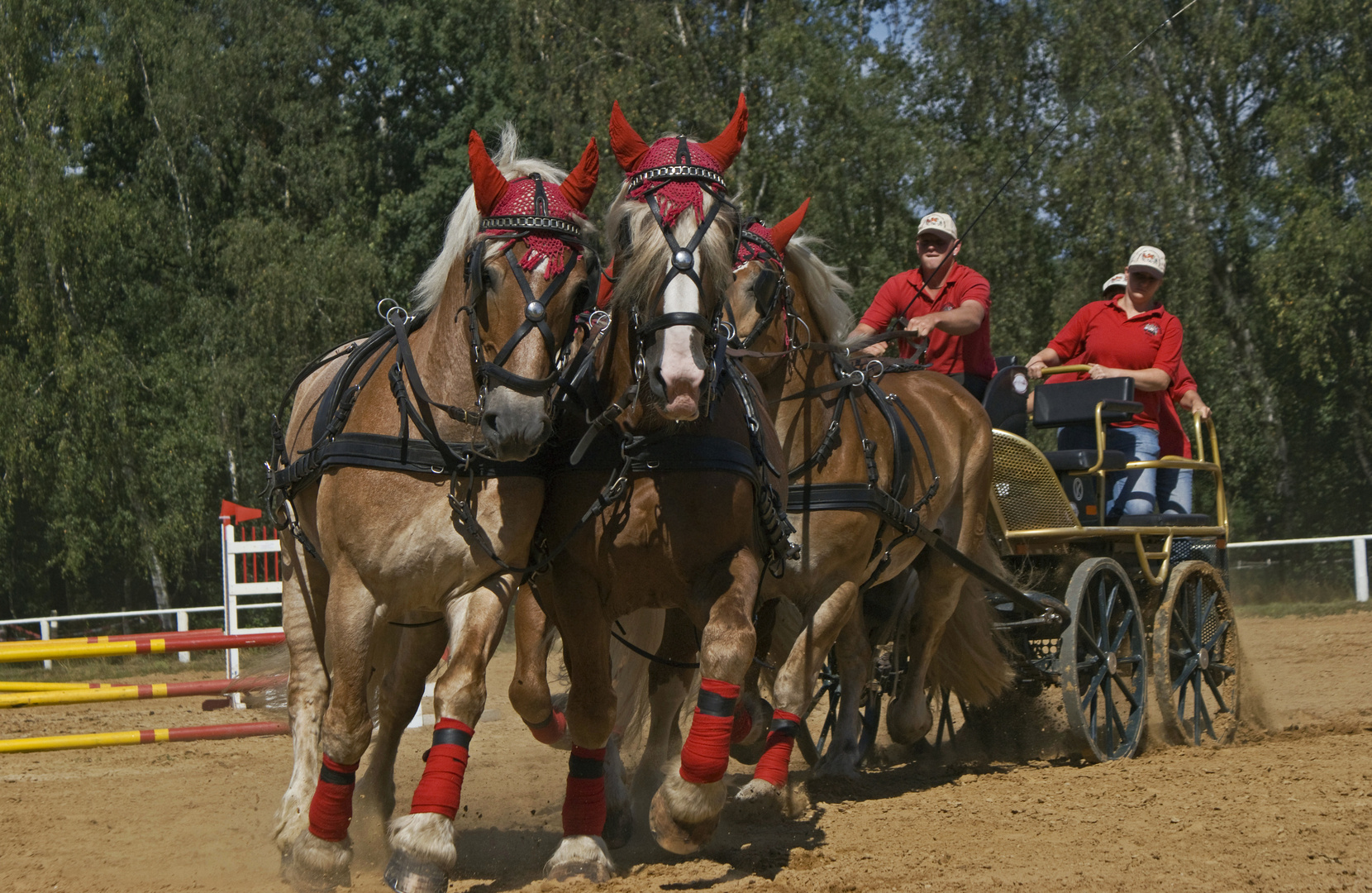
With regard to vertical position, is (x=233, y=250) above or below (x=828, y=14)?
below

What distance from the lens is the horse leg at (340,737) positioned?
3469 millimetres

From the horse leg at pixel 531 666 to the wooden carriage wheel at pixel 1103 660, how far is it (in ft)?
8.77

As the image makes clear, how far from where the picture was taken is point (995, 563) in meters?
5.85

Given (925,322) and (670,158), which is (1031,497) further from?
(670,158)

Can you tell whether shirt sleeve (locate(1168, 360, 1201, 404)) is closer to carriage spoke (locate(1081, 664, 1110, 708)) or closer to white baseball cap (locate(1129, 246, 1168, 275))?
white baseball cap (locate(1129, 246, 1168, 275))

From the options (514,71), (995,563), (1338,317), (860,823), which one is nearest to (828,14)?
(514,71)

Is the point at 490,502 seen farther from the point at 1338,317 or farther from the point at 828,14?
the point at 1338,317

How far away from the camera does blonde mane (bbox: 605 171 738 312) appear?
3260 mm

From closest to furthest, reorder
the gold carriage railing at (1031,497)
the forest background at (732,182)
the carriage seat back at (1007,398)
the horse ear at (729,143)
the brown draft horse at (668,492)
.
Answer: the brown draft horse at (668,492)
the horse ear at (729,143)
the gold carriage railing at (1031,497)
the carriage seat back at (1007,398)
the forest background at (732,182)

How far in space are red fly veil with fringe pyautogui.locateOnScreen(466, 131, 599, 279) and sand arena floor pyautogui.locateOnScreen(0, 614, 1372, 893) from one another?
1.73m

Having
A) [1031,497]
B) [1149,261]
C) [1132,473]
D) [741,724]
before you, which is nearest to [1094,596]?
[1031,497]

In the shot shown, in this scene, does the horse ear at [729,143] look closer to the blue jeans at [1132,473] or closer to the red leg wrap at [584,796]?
the red leg wrap at [584,796]

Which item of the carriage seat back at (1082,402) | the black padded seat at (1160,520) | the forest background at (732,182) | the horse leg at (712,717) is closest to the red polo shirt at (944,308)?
the carriage seat back at (1082,402)

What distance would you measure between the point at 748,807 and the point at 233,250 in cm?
1708
